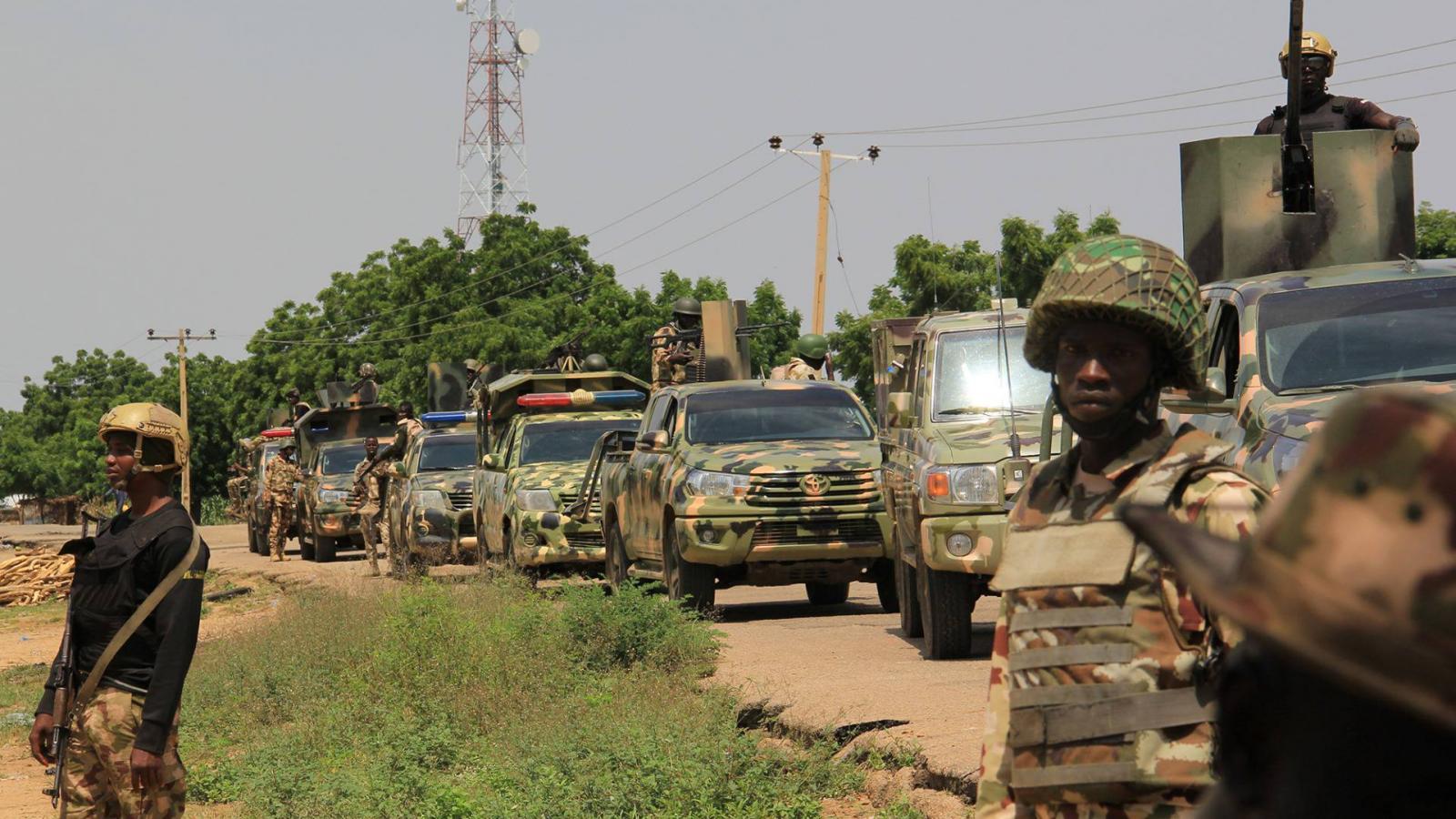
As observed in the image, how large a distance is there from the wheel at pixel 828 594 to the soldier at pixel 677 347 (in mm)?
4864

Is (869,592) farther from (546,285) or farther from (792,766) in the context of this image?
(546,285)

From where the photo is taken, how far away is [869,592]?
18.0 m

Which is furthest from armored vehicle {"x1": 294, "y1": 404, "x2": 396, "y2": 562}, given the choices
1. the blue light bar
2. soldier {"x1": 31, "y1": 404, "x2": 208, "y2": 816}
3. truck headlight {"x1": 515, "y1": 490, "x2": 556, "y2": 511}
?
soldier {"x1": 31, "y1": 404, "x2": 208, "y2": 816}

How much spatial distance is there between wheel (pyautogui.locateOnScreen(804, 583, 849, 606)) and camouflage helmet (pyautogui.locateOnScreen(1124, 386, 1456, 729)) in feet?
51.3

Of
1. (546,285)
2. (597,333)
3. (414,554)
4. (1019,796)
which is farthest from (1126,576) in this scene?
(546,285)

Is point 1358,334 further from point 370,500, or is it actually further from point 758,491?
point 370,500

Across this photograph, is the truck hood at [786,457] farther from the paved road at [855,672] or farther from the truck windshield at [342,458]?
the truck windshield at [342,458]

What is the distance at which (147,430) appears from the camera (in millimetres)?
6133

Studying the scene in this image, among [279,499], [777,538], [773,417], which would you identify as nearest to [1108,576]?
[777,538]

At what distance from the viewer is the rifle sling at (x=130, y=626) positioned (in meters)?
5.90

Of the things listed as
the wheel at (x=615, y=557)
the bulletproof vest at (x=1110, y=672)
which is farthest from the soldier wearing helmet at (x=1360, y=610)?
the wheel at (x=615, y=557)

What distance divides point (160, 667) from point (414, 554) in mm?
16716

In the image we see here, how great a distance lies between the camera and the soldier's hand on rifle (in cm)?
605

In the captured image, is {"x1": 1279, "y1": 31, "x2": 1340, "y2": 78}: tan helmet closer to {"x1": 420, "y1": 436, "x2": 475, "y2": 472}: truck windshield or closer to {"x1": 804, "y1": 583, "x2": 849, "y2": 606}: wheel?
{"x1": 804, "y1": 583, "x2": 849, "y2": 606}: wheel
